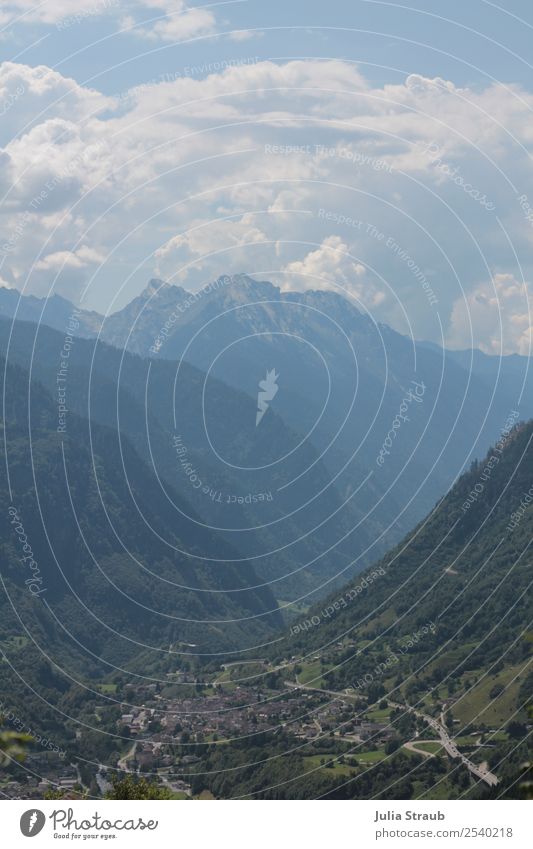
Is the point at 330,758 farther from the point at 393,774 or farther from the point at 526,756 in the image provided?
the point at 526,756

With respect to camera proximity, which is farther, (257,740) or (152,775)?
(257,740)

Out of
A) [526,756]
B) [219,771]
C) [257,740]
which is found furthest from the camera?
[257,740]

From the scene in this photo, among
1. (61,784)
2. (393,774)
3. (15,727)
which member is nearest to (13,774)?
(61,784)

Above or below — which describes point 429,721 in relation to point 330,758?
above
